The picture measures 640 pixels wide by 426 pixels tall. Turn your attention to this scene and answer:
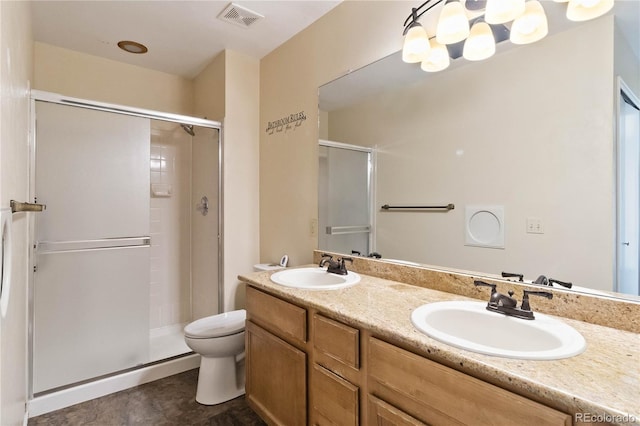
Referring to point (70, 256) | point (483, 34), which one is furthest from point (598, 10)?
point (70, 256)

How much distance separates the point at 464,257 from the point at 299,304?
0.78 metres

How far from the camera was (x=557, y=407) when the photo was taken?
688 mm

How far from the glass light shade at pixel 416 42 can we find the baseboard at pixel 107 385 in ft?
8.41

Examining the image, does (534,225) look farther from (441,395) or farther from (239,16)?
(239,16)

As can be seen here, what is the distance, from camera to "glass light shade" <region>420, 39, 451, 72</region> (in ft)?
5.00

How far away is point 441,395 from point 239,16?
7.83 ft

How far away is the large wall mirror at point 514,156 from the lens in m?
1.09

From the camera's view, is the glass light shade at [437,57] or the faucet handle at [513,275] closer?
the faucet handle at [513,275]

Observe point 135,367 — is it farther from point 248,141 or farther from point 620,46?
point 620,46

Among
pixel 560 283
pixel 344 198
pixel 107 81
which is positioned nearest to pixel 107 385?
pixel 344 198

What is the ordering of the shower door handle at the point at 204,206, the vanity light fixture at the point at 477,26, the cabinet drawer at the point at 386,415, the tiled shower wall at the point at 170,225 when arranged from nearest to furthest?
1. the cabinet drawer at the point at 386,415
2. the vanity light fixture at the point at 477,26
3. the shower door handle at the point at 204,206
4. the tiled shower wall at the point at 170,225

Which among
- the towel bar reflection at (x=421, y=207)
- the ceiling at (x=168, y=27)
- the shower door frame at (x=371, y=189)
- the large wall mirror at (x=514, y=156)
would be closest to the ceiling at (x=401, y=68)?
the large wall mirror at (x=514, y=156)

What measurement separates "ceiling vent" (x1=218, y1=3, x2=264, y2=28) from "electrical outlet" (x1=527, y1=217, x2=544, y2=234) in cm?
204

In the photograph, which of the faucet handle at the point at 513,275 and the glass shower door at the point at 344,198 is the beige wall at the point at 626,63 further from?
the glass shower door at the point at 344,198
